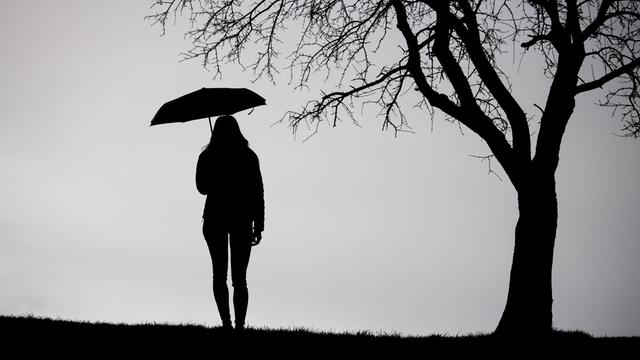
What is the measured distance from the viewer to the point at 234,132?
6.60 m

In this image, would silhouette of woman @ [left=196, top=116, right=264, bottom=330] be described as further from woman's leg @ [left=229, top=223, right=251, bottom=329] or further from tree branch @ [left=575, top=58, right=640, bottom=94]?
tree branch @ [left=575, top=58, right=640, bottom=94]

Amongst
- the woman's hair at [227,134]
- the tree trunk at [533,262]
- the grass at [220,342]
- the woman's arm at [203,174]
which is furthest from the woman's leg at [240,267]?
the tree trunk at [533,262]

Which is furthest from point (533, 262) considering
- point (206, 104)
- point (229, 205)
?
point (206, 104)

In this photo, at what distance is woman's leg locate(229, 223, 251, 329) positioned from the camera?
6566 mm

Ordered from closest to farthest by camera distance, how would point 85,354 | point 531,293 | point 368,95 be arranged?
1. point 85,354
2. point 531,293
3. point 368,95

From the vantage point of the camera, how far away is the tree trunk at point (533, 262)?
28.1 feet

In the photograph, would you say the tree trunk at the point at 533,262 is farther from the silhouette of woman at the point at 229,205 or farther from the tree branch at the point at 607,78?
the silhouette of woman at the point at 229,205

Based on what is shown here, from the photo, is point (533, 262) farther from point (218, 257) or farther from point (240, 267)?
point (218, 257)

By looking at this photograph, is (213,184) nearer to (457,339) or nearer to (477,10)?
(457,339)

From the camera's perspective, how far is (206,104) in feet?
23.1

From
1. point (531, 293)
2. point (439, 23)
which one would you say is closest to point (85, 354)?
point (531, 293)

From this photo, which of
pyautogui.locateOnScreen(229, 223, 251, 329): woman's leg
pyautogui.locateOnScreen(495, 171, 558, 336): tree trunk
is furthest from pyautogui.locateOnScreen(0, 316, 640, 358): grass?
pyautogui.locateOnScreen(495, 171, 558, 336): tree trunk

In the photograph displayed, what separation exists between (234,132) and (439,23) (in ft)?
13.2

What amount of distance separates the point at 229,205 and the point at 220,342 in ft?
4.43
